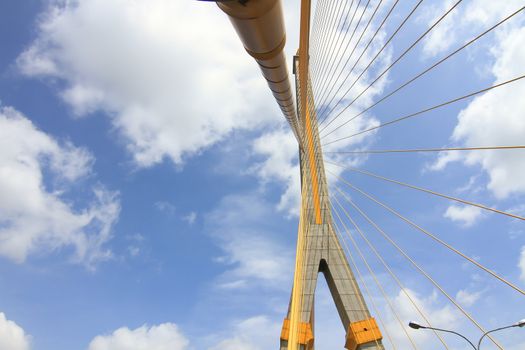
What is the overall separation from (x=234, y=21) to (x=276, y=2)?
0.20 metres

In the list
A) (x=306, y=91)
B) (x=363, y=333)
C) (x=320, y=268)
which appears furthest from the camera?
(x=320, y=268)

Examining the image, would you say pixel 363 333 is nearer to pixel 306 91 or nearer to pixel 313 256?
pixel 313 256

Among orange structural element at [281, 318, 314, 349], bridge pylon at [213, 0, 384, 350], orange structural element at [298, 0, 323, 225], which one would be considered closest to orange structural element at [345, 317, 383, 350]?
bridge pylon at [213, 0, 384, 350]

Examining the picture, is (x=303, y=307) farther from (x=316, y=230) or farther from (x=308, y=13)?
(x=308, y=13)

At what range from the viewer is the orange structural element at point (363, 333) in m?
11.4

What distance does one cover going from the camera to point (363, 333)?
37.7 feet

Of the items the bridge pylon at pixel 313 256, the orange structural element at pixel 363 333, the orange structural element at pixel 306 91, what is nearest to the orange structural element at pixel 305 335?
the bridge pylon at pixel 313 256

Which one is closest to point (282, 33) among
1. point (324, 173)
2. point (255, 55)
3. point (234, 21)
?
point (255, 55)

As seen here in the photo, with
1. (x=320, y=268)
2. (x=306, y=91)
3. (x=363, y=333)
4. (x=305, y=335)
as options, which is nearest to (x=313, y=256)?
(x=320, y=268)

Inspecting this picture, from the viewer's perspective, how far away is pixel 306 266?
12797 mm

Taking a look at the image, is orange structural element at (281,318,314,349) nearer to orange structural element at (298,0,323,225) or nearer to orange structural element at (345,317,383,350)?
orange structural element at (345,317,383,350)

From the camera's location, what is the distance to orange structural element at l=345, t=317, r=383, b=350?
11.4 meters

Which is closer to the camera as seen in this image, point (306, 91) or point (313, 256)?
point (306, 91)

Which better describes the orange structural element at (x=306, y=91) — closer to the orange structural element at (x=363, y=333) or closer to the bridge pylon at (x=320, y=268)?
the bridge pylon at (x=320, y=268)
